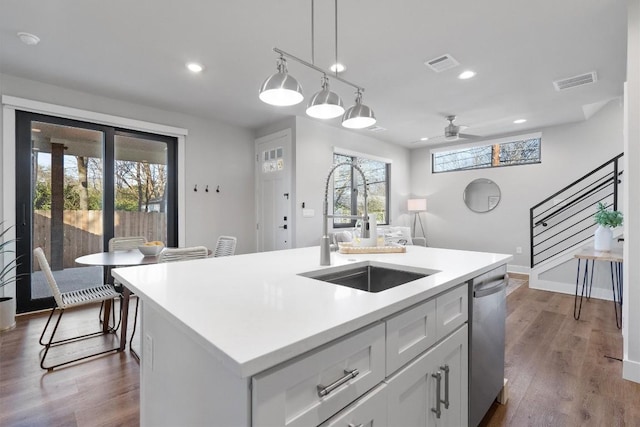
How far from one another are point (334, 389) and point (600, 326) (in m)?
3.70

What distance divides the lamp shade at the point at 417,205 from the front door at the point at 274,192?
3.08 m

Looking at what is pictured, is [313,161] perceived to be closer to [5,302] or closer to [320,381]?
[5,302]

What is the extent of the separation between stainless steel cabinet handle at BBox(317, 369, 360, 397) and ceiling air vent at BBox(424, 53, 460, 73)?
9.59 feet

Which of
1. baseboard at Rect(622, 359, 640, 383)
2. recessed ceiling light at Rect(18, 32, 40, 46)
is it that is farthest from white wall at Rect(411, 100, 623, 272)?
recessed ceiling light at Rect(18, 32, 40, 46)

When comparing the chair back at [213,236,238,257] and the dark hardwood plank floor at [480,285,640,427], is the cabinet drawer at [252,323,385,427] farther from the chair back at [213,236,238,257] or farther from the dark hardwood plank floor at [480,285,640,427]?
the chair back at [213,236,238,257]

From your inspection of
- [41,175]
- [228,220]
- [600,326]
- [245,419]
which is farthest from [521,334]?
[41,175]

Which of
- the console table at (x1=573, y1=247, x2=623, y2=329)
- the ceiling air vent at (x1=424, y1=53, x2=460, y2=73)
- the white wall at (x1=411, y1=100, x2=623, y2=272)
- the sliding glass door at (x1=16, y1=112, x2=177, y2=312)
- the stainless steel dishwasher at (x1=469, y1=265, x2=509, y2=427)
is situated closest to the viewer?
the stainless steel dishwasher at (x1=469, y1=265, x2=509, y2=427)

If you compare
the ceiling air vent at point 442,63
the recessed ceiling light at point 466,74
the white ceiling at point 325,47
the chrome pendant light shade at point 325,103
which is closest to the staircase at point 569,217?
the white ceiling at point 325,47

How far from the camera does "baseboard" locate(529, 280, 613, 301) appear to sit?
160 inches

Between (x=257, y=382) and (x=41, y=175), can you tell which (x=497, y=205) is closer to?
(x=257, y=382)

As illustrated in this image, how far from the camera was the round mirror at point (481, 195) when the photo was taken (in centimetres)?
593

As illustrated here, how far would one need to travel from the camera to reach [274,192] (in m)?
4.90

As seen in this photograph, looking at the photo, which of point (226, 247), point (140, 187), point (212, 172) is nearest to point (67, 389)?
point (226, 247)

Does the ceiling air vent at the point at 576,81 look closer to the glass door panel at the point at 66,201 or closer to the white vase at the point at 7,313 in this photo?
the glass door panel at the point at 66,201
